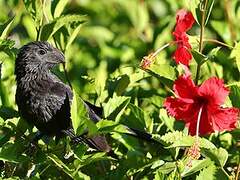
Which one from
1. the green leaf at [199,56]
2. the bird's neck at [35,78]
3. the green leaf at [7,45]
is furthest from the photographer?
the bird's neck at [35,78]

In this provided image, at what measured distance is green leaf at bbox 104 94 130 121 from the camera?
128 inches

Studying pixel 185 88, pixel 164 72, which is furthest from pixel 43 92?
pixel 185 88

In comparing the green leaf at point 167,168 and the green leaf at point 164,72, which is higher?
the green leaf at point 164,72

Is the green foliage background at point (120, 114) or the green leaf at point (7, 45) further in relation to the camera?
the green leaf at point (7, 45)

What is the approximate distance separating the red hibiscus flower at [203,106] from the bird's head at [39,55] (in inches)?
33.6

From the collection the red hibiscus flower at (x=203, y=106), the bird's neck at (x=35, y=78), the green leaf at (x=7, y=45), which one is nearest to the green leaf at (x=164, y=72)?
the red hibiscus flower at (x=203, y=106)

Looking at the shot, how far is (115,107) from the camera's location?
328 cm

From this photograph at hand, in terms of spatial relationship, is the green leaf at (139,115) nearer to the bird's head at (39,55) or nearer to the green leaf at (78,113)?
the bird's head at (39,55)

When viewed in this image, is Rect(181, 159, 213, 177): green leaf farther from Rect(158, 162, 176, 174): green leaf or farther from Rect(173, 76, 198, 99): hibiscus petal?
Rect(173, 76, 198, 99): hibiscus petal

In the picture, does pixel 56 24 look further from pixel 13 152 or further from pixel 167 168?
pixel 167 168

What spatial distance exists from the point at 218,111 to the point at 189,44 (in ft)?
0.97

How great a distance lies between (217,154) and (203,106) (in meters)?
0.20

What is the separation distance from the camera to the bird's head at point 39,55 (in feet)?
11.9

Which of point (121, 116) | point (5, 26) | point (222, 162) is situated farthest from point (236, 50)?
point (5, 26)
